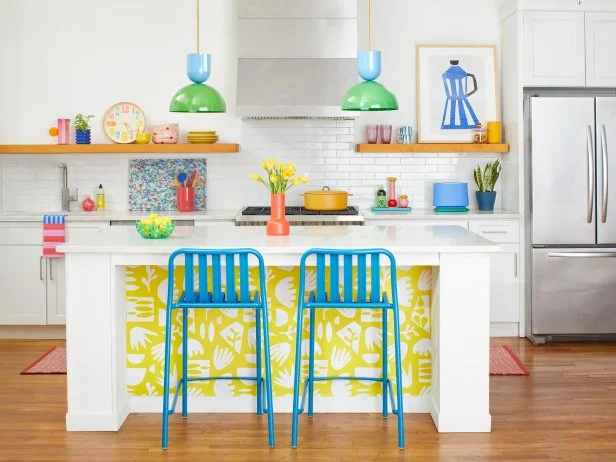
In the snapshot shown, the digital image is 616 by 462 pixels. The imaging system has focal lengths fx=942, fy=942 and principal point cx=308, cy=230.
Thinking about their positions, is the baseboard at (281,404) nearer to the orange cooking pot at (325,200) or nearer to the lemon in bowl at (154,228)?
the lemon in bowl at (154,228)

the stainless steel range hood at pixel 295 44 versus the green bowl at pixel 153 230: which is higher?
→ the stainless steel range hood at pixel 295 44

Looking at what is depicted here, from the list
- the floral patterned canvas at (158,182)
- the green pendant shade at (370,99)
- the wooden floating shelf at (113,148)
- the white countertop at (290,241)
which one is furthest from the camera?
the floral patterned canvas at (158,182)

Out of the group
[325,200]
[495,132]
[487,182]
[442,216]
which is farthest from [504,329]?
[325,200]

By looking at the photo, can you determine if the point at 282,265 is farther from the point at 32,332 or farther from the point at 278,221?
the point at 32,332

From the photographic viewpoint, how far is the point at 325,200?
7.45m

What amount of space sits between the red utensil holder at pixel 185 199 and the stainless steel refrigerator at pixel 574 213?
9.10 ft

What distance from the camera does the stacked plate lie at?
7.79 meters

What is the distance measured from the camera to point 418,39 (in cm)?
803

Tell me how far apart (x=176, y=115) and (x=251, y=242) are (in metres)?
3.27

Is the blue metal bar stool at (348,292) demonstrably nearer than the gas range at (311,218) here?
Yes

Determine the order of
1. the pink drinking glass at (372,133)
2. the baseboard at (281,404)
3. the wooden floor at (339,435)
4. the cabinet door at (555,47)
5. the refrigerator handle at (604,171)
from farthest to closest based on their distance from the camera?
1. the pink drinking glass at (372,133)
2. the cabinet door at (555,47)
3. the refrigerator handle at (604,171)
4. the baseboard at (281,404)
5. the wooden floor at (339,435)

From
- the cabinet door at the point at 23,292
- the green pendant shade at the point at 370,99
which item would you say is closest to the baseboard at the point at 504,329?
the green pendant shade at the point at 370,99

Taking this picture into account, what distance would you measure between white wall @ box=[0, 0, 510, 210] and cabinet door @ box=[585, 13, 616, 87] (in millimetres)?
872

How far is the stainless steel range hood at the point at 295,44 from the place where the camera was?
7.41 m
